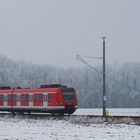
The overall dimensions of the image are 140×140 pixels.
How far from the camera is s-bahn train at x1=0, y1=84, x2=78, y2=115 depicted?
45.5 m

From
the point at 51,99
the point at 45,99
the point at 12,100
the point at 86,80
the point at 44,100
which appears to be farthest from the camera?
the point at 86,80

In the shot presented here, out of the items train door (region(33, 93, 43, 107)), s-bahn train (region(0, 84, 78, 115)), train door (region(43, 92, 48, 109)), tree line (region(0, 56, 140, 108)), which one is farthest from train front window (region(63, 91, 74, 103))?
tree line (region(0, 56, 140, 108))

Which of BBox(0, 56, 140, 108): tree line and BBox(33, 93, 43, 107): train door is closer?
BBox(33, 93, 43, 107): train door

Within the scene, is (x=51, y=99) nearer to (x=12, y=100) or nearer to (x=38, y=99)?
(x=38, y=99)

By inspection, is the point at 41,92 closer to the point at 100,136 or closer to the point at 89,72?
the point at 100,136

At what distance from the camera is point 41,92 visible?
4747 centimetres

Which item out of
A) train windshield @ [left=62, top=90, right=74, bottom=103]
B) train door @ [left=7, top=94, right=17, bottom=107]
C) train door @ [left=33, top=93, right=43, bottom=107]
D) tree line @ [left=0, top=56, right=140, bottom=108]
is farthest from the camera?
tree line @ [left=0, top=56, right=140, bottom=108]

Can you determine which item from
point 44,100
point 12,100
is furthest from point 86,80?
point 44,100

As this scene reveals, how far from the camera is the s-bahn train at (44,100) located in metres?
45.5

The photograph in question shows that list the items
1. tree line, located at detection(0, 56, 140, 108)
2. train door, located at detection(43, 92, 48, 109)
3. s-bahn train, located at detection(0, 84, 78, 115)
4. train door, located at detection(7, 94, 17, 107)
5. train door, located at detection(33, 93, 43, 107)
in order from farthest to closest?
tree line, located at detection(0, 56, 140, 108)
train door, located at detection(7, 94, 17, 107)
train door, located at detection(33, 93, 43, 107)
train door, located at detection(43, 92, 48, 109)
s-bahn train, located at detection(0, 84, 78, 115)

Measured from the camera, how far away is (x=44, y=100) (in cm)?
4694

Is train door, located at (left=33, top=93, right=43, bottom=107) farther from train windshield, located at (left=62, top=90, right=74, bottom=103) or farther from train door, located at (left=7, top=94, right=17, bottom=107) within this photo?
train door, located at (left=7, top=94, right=17, bottom=107)

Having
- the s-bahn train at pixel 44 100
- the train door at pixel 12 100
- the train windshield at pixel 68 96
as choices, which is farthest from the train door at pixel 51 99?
the train door at pixel 12 100

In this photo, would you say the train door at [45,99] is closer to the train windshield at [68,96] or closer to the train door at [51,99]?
the train door at [51,99]
